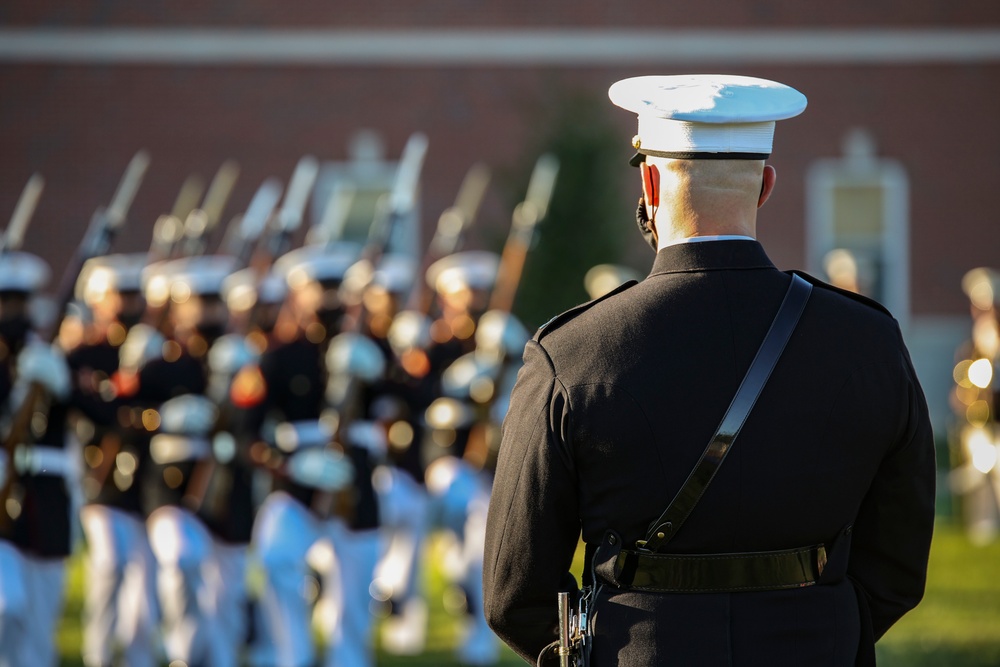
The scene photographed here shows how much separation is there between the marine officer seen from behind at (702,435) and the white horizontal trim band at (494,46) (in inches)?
658

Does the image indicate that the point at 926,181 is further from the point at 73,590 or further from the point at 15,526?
the point at 15,526

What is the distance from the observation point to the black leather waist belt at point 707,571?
8.06 feet

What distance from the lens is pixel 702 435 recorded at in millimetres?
2424

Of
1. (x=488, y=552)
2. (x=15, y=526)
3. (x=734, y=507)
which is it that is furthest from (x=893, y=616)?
(x=15, y=526)

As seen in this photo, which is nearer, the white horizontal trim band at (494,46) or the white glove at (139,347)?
the white glove at (139,347)

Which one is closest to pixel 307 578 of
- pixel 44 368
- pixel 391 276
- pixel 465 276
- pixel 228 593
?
pixel 228 593

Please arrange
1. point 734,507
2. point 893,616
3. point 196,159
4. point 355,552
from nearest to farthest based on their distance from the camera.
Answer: point 734,507, point 893,616, point 355,552, point 196,159

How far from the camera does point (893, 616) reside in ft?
9.11

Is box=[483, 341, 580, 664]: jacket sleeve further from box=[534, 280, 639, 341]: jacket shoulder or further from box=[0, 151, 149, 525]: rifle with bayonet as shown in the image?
box=[0, 151, 149, 525]: rifle with bayonet

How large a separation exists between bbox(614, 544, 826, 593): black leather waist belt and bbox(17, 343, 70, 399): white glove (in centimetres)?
461

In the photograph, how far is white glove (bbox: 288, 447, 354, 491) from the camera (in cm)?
728

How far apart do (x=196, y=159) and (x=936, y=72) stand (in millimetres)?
9892

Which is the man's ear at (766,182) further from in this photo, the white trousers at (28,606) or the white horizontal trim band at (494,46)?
the white horizontal trim band at (494,46)

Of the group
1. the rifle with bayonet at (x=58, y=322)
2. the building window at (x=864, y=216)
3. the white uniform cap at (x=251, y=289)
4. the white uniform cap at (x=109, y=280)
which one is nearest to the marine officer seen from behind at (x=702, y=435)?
the rifle with bayonet at (x=58, y=322)
